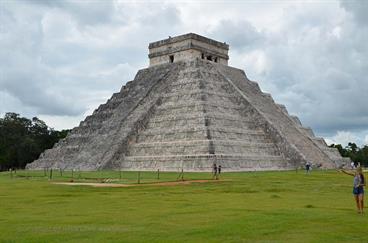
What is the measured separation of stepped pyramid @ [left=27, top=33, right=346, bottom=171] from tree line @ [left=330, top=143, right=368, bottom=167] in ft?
102

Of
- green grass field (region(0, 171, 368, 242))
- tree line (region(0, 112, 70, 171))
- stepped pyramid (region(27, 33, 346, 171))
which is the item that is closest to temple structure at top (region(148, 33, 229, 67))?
stepped pyramid (region(27, 33, 346, 171))

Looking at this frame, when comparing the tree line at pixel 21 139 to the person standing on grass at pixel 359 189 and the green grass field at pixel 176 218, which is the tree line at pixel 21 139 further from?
the person standing on grass at pixel 359 189

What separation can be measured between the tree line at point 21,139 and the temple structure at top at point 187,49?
19537 mm

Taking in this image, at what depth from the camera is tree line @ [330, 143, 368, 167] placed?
73.8 meters

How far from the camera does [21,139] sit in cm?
5762

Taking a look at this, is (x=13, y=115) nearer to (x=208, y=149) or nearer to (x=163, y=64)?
(x=163, y=64)

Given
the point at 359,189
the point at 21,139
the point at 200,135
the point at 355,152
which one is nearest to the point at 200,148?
the point at 200,135

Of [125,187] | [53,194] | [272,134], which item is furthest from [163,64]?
[53,194]

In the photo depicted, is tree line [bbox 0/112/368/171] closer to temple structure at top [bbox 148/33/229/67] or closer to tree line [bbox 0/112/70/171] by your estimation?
tree line [bbox 0/112/70/171]

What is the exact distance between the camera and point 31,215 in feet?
41.2

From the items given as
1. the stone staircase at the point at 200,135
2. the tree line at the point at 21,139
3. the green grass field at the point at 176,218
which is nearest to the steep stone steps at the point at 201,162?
the stone staircase at the point at 200,135

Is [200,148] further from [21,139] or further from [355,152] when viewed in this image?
[355,152]

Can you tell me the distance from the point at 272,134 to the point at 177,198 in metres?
22.8

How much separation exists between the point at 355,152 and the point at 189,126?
5298cm
